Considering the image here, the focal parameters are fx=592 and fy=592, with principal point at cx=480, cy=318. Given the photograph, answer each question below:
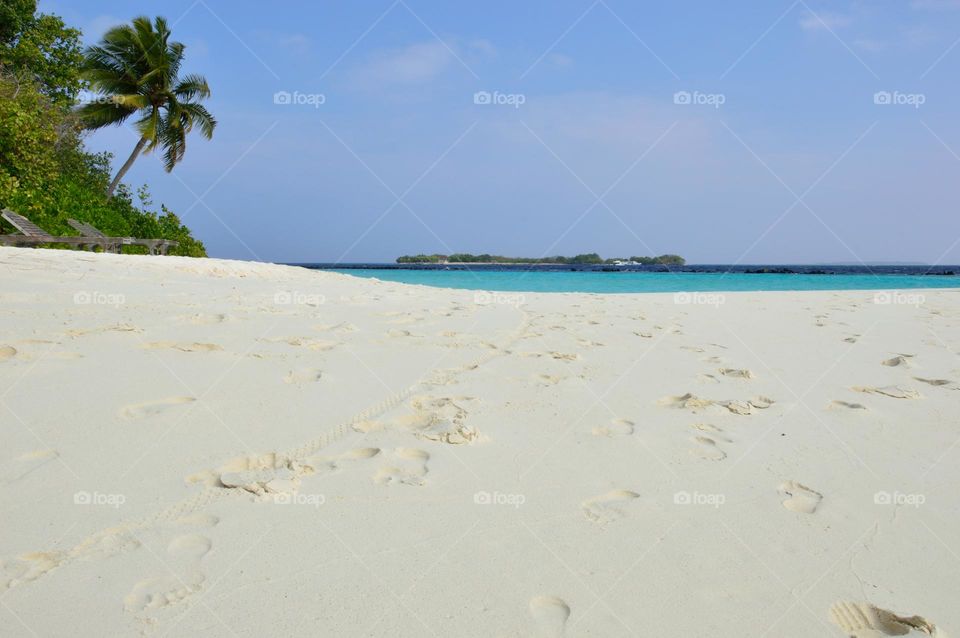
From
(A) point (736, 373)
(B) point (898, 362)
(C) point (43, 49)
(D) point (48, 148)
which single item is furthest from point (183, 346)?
(C) point (43, 49)

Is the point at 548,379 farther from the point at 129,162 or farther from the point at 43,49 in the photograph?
the point at 43,49

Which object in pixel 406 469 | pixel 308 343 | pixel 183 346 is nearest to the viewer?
pixel 406 469

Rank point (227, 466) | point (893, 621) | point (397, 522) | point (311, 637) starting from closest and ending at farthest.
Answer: point (311, 637) → point (893, 621) → point (397, 522) → point (227, 466)

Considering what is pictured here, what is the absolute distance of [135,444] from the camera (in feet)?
8.36

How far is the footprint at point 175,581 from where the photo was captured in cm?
161

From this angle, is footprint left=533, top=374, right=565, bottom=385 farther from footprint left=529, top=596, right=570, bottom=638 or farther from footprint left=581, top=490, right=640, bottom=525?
footprint left=529, top=596, right=570, bottom=638

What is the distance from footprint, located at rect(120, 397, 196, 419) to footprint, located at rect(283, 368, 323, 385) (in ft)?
1.82

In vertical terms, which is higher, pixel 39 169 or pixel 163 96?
pixel 163 96

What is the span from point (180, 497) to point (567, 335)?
3713 millimetres

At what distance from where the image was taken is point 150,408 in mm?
2918

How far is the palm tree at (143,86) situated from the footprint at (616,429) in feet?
76.1

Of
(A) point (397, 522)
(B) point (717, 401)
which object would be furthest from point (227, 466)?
(B) point (717, 401)

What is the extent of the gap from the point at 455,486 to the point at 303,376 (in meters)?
1.57

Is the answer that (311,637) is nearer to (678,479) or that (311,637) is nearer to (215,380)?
(678,479)
